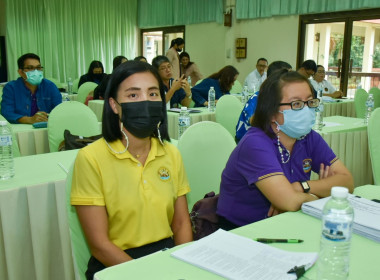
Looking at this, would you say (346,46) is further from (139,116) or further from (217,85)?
(139,116)

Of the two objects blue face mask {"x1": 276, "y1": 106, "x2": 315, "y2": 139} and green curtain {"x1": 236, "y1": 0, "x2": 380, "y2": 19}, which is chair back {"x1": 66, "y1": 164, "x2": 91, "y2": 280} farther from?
green curtain {"x1": 236, "y1": 0, "x2": 380, "y2": 19}

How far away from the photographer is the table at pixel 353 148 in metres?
3.45

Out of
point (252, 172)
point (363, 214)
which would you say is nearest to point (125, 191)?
point (252, 172)

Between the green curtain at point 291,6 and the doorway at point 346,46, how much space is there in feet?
0.54

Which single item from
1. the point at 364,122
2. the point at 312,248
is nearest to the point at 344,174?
the point at 312,248

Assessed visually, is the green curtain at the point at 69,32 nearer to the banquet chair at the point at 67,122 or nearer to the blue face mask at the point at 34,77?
the blue face mask at the point at 34,77

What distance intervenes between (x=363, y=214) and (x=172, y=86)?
3.44 m

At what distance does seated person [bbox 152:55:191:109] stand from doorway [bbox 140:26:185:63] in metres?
5.44

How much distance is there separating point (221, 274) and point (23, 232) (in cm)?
122

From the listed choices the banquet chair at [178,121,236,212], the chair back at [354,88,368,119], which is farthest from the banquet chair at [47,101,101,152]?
the chair back at [354,88,368,119]

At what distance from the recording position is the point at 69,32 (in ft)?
32.8

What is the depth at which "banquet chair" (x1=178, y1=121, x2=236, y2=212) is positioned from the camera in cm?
204

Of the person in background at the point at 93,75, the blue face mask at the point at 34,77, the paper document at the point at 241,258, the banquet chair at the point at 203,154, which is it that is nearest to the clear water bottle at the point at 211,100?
the blue face mask at the point at 34,77

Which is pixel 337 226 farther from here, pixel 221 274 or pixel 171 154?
pixel 171 154
